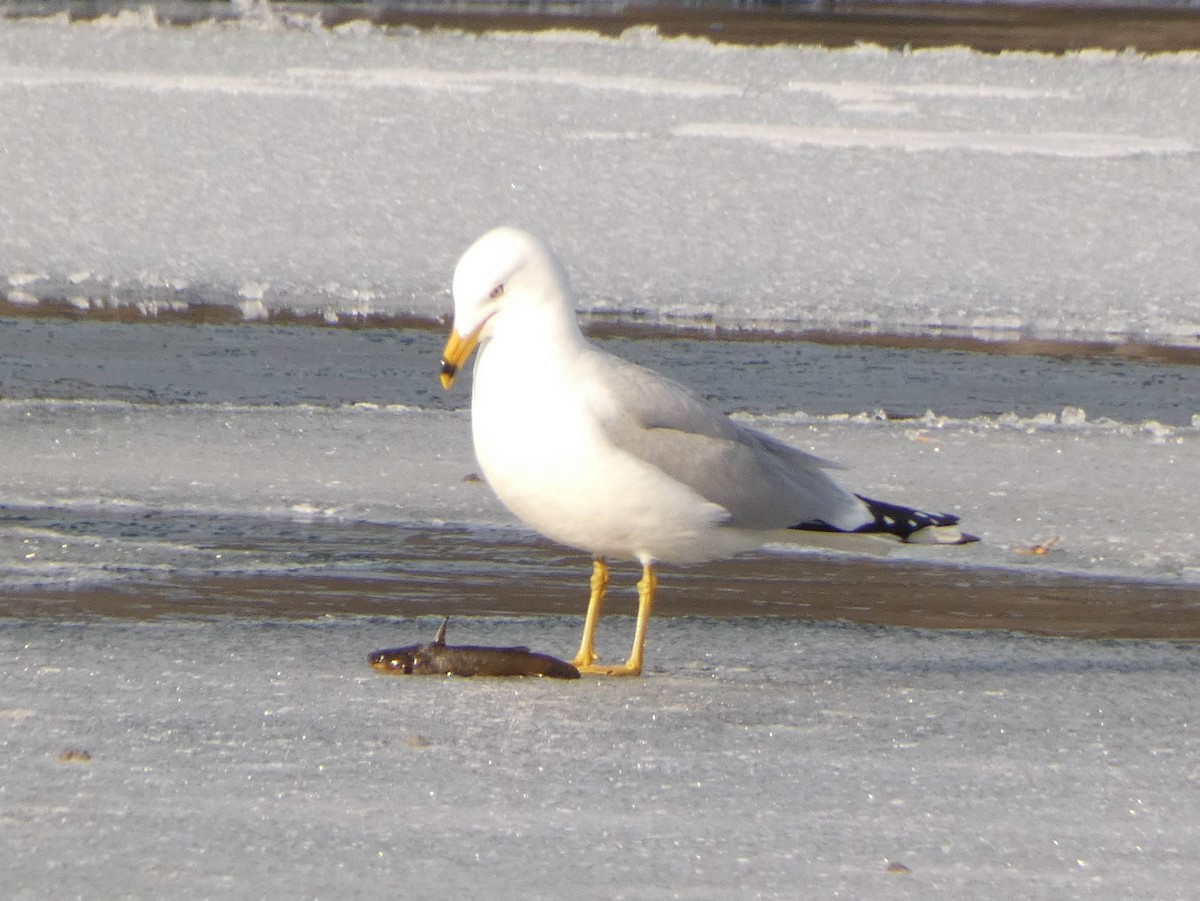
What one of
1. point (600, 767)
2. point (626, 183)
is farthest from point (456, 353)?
point (626, 183)

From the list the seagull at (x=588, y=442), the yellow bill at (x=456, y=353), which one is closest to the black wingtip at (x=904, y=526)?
the seagull at (x=588, y=442)

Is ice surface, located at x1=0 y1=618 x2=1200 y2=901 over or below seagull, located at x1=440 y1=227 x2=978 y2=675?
below

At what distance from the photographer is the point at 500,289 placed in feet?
12.0

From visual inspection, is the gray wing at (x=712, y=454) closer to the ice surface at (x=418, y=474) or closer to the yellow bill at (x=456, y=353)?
the yellow bill at (x=456, y=353)

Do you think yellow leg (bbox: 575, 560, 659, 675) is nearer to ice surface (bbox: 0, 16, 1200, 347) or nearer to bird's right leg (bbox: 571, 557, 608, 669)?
bird's right leg (bbox: 571, 557, 608, 669)

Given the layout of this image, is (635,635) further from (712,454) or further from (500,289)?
(500,289)

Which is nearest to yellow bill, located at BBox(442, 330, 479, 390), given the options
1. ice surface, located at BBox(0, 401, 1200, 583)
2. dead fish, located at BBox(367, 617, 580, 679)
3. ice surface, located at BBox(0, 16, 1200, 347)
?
dead fish, located at BBox(367, 617, 580, 679)

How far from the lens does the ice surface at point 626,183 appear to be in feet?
27.8

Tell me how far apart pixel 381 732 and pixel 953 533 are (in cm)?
137

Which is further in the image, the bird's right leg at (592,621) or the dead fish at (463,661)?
the bird's right leg at (592,621)

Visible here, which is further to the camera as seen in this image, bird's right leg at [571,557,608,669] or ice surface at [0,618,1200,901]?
bird's right leg at [571,557,608,669]

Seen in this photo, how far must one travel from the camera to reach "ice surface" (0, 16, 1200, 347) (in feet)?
27.8

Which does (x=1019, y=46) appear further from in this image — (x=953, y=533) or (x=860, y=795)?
(x=860, y=795)

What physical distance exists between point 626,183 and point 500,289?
6.27 m
